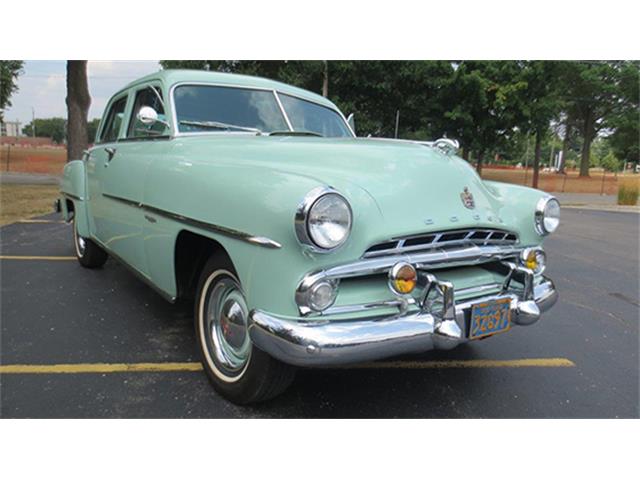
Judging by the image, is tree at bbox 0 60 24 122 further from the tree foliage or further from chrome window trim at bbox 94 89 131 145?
chrome window trim at bbox 94 89 131 145

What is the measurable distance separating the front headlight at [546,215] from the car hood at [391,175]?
23 centimetres

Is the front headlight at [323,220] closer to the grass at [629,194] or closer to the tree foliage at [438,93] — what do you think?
the tree foliage at [438,93]

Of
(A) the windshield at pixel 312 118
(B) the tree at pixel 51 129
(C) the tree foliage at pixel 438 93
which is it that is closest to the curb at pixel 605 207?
(C) the tree foliage at pixel 438 93

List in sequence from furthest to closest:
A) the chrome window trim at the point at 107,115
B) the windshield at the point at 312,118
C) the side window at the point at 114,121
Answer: the side window at the point at 114,121
the chrome window trim at the point at 107,115
the windshield at the point at 312,118

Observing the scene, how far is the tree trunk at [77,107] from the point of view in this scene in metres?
13.0

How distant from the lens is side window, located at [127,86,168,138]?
11.0ft

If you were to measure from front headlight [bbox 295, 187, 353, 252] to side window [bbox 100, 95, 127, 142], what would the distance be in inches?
117

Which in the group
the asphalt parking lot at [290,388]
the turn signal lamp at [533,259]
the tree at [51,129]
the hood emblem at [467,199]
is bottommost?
the asphalt parking lot at [290,388]

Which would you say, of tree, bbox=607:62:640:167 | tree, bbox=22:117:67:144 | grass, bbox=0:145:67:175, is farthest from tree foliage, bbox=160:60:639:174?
tree, bbox=22:117:67:144

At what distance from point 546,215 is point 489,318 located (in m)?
0.95

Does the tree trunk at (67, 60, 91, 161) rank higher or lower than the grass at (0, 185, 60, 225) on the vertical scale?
higher

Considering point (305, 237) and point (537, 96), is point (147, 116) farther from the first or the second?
point (537, 96)

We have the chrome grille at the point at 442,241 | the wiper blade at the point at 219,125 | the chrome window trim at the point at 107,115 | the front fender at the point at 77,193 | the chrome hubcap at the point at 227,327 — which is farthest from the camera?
the front fender at the point at 77,193

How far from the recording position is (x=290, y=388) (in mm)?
2738
